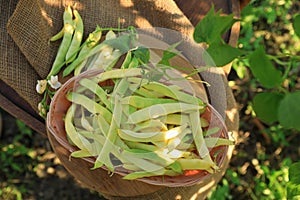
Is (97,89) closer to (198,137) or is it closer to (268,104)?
(198,137)

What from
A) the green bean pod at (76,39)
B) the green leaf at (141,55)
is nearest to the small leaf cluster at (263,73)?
the green leaf at (141,55)

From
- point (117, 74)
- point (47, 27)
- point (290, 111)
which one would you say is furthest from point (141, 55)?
point (290, 111)

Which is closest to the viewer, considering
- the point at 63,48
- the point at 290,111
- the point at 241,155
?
the point at 290,111

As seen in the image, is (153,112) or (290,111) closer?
(290,111)

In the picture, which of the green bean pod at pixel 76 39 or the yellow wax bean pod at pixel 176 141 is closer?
the yellow wax bean pod at pixel 176 141

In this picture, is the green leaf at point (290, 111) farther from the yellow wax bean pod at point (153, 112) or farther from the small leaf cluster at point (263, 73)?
the yellow wax bean pod at point (153, 112)

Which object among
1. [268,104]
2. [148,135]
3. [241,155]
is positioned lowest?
[241,155]

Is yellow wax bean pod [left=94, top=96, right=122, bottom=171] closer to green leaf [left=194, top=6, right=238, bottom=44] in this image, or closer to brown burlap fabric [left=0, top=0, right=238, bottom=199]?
brown burlap fabric [left=0, top=0, right=238, bottom=199]
